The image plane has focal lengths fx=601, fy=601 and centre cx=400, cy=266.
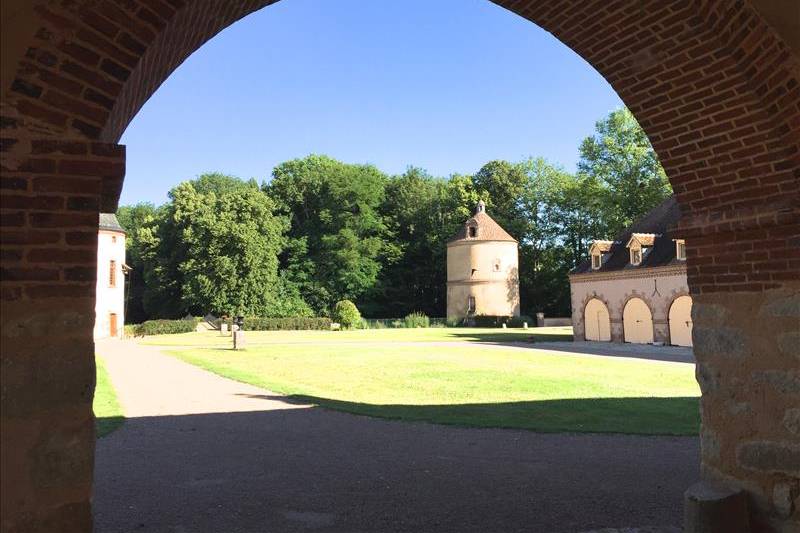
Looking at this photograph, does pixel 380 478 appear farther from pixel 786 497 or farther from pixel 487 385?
pixel 487 385

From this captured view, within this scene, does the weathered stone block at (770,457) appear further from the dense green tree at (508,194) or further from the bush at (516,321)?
the dense green tree at (508,194)

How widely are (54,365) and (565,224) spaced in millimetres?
55468

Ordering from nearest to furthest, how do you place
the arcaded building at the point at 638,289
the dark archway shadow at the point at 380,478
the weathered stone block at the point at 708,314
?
the weathered stone block at the point at 708,314 → the dark archway shadow at the point at 380,478 → the arcaded building at the point at 638,289

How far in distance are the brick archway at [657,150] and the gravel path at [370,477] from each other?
1408mm

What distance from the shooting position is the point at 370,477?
6156 mm

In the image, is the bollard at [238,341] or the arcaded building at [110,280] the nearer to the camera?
the bollard at [238,341]

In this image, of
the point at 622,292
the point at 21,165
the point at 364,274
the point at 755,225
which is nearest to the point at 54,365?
the point at 21,165

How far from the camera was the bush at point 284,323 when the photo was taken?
42688mm

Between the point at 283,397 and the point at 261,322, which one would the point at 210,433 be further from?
the point at 261,322

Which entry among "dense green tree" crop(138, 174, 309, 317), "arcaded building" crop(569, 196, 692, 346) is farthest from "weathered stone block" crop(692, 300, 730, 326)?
"dense green tree" crop(138, 174, 309, 317)

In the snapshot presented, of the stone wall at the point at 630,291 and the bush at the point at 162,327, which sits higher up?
the stone wall at the point at 630,291

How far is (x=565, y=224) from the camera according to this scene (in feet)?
182

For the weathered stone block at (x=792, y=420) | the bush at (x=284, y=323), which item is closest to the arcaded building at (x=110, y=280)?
the bush at (x=284, y=323)

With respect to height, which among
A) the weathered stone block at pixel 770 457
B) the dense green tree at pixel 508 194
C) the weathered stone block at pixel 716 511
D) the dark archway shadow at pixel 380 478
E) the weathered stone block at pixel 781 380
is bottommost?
the dark archway shadow at pixel 380 478
